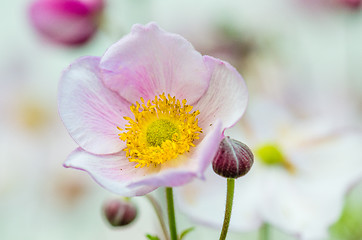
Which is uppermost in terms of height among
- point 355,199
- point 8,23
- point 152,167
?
point 152,167

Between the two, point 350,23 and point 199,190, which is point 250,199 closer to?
point 199,190

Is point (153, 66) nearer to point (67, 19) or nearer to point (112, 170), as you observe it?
point (112, 170)

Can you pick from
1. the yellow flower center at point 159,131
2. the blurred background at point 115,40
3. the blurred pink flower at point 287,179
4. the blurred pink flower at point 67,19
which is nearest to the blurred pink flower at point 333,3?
the blurred background at point 115,40

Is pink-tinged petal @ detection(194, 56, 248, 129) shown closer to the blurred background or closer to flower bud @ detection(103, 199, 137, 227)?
flower bud @ detection(103, 199, 137, 227)

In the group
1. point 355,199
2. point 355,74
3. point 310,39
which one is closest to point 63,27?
point 355,199

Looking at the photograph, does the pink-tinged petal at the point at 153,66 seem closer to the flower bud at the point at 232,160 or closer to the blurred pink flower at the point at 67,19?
the flower bud at the point at 232,160

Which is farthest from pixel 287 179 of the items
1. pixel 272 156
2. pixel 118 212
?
pixel 118 212

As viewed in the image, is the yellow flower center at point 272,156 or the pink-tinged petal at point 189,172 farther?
the yellow flower center at point 272,156
